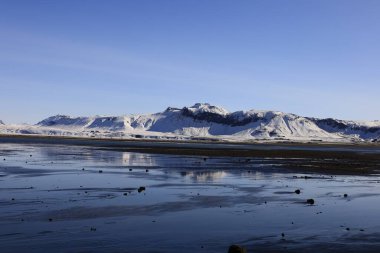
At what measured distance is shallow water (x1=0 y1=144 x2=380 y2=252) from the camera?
59.6ft

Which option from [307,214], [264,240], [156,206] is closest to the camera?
[264,240]

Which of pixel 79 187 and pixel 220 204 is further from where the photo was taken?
pixel 79 187

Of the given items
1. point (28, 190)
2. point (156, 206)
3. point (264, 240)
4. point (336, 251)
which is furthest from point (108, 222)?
point (28, 190)

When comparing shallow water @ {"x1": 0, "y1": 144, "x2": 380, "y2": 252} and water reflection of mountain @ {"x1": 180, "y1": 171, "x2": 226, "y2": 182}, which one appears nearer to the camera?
shallow water @ {"x1": 0, "y1": 144, "x2": 380, "y2": 252}

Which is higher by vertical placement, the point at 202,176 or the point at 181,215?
the point at 202,176

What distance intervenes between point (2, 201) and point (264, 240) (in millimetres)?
15545

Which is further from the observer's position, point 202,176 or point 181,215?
point 202,176

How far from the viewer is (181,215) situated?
2430 cm

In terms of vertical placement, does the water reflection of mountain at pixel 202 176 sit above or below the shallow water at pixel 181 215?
above

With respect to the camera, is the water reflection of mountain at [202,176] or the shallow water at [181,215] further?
the water reflection of mountain at [202,176]

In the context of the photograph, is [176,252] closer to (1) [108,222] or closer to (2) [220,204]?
(1) [108,222]

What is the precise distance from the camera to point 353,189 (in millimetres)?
37438

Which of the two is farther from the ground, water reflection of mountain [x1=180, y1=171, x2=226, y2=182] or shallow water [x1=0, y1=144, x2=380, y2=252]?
water reflection of mountain [x1=180, y1=171, x2=226, y2=182]

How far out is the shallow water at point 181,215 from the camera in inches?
715
